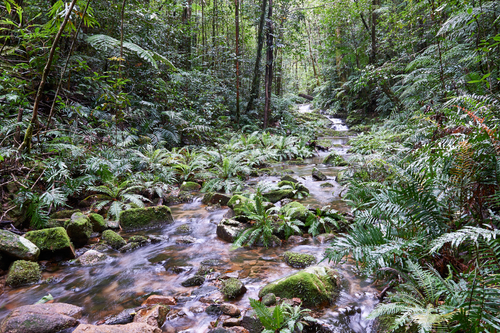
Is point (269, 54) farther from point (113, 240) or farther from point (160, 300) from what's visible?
point (160, 300)

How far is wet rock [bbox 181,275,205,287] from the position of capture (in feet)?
9.57

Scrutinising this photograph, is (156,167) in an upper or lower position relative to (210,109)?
lower

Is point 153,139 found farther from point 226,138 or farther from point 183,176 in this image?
point 226,138

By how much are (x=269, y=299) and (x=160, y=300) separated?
Result: 44.5 inches

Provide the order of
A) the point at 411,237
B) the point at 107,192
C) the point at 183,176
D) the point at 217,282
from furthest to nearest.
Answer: the point at 183,176, the point at 107,192, the point at 217,282, the point at 411,237

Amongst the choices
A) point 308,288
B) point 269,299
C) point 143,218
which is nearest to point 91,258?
point 143,218

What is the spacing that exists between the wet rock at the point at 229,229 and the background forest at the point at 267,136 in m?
1.85

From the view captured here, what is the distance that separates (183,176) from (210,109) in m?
5.08

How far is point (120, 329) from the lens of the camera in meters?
2.04

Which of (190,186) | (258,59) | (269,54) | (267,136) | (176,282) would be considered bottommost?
(176,282)

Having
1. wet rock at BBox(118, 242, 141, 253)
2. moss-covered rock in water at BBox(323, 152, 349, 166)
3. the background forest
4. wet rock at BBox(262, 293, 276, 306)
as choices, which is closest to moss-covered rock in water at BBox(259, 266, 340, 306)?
wet rock at BBox(262, 293, 276, 306)

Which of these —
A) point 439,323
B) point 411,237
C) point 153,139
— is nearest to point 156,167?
point 153,139

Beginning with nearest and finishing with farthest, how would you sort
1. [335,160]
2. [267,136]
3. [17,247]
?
[17,247], [335,160], [267,136]

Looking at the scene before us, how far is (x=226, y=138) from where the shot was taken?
11797mm
